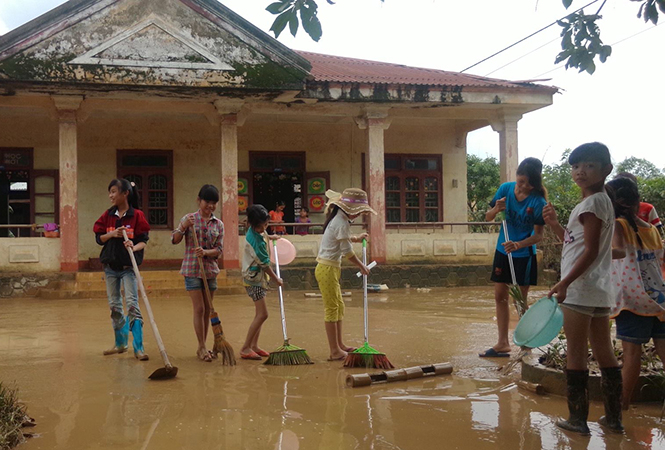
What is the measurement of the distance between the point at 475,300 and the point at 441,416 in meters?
6.91

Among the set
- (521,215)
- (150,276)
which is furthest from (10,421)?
(150,276)

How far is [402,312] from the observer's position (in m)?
8.85

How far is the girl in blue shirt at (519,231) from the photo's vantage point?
537 centimetres

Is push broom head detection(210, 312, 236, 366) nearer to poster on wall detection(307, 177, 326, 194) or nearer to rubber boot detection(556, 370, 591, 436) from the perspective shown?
rubber boot detection(556, 370, 591, 436)

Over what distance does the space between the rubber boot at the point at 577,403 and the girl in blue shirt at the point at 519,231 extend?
1783mm

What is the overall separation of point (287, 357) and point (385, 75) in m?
10.6

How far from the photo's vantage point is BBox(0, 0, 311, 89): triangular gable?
36.8 ft

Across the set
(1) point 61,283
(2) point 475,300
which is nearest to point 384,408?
(2) point 475,300

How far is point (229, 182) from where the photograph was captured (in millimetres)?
12680

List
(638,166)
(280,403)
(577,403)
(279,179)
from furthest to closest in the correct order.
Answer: (638,166)
(279,179)
(280,403)
(577,403)

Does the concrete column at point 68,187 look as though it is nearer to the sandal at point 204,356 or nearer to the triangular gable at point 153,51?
the triangular gable at point 153,51

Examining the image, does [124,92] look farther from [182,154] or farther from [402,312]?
[402,312]

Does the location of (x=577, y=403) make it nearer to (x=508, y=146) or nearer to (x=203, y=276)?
(x=203, y=276)

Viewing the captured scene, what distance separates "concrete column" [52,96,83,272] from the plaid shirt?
23.5 ft
